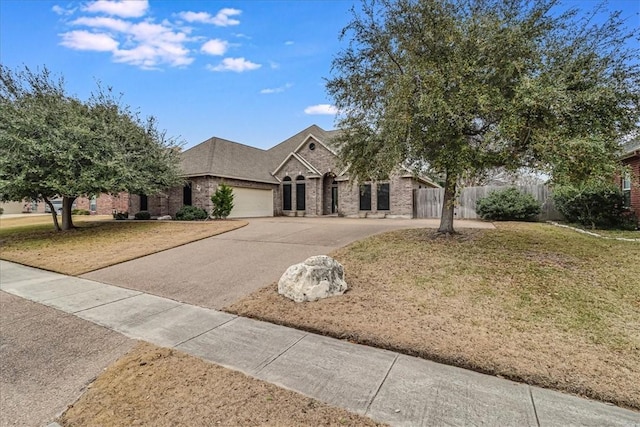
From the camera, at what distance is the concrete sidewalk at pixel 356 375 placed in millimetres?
2662

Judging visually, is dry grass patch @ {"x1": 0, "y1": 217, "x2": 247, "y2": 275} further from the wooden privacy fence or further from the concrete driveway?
the wooden privacy fence

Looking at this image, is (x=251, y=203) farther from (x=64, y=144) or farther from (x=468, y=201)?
(x=468, y=201)

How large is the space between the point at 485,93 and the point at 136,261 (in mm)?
9541

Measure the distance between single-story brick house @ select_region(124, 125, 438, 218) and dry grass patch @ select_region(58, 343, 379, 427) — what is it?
655 inches

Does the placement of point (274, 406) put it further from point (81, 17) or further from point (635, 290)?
point (81, 17)

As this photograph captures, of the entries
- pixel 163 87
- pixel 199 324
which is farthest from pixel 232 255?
pixel 163 87

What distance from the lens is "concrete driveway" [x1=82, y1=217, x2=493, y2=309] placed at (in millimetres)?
6293

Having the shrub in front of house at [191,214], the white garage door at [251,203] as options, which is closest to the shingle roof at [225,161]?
the white garage door at [251,203]

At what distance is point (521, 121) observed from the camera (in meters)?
6.32

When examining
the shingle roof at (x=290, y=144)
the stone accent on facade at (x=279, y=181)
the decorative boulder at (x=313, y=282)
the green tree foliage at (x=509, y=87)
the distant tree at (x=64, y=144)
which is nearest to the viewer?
the decorative boulder at (x=313, y=282)

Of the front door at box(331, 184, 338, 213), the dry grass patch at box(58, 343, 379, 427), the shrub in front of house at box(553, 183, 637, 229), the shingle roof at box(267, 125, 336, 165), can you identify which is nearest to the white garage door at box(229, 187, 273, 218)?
the shingle roof at box(267, 125, 336, 165)

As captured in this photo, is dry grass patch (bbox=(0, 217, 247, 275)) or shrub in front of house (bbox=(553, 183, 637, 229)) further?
shrub in front of house (bbox=(553, 183, 637, 229))

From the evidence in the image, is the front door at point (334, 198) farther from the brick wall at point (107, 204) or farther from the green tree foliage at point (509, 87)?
the green tree foliage at point (509, 87)

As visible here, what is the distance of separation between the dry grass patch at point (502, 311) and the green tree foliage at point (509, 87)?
6.84 ft
